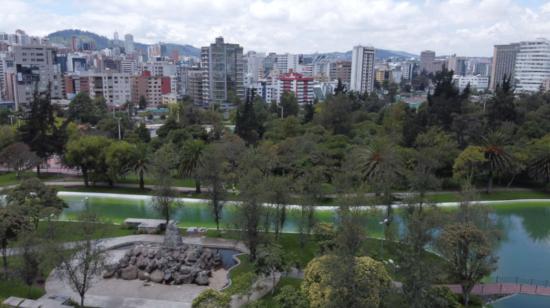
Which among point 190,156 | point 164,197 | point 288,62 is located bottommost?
point 164,197

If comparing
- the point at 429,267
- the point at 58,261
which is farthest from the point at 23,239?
the point at 429,267

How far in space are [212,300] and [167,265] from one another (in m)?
5.55

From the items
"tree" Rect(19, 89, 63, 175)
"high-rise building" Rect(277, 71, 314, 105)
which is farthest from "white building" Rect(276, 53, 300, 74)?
"tree" Rect(19, 89, 63, 175)

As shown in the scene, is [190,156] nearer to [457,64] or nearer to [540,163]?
[540,163]

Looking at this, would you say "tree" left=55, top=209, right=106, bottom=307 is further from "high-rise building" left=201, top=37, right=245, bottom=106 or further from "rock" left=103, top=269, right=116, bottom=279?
"high-rise building" left=201, top=37, right=245, bottom=106

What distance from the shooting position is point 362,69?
10950cm

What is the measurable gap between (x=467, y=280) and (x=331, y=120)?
28992 mm

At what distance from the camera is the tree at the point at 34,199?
61.0ft

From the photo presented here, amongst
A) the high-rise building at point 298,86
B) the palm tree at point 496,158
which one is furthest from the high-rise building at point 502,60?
the palm tree at point 496,158

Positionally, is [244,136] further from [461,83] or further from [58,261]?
[461,83]

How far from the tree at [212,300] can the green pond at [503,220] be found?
5871 mm

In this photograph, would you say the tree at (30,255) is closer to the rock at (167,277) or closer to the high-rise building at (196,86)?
the rock at (167,277)

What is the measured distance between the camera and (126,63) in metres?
130

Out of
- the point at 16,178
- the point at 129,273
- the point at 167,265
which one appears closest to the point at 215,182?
the point at 167,265
